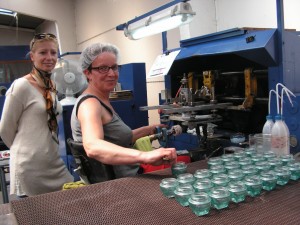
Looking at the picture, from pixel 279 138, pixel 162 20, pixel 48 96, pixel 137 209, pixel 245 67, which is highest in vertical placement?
pixel 162 20

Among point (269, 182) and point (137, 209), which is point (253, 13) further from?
point (137, 209)

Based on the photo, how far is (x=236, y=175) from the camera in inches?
37.9

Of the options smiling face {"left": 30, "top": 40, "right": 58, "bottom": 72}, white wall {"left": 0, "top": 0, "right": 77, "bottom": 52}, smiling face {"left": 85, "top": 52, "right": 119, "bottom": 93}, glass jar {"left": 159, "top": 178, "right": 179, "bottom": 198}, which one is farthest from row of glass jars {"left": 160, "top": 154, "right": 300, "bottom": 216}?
white wall {"left": 0, "top": 0, "right": 77, "bottom": 52}

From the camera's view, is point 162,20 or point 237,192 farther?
point 162,20

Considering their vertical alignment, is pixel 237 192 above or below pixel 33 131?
below

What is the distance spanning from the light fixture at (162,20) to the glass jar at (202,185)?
3.31 feet

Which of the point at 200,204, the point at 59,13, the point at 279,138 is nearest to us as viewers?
the point at 200,204

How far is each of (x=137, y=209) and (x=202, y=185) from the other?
0.70 ft

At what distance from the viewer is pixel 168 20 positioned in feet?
5.71

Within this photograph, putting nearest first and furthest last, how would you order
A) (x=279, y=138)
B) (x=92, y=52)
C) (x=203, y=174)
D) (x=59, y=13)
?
(x=203, y=174)
(x=279, y=138)
(x=92, y=52)
(x=59, y=13)

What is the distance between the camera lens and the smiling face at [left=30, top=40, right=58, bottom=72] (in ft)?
5.95

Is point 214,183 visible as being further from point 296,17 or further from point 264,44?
point 296,17

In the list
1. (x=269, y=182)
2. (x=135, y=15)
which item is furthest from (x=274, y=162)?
(x=135, y=15)

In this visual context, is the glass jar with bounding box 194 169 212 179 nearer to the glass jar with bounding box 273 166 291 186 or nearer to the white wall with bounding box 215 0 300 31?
the glass jar with bounding box 273 166 291 186
